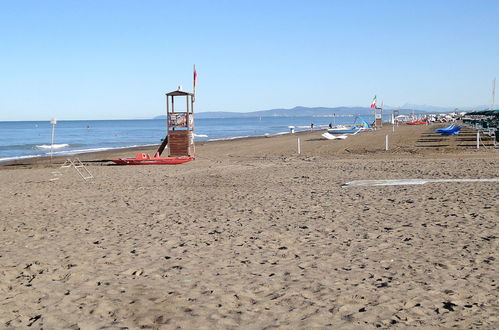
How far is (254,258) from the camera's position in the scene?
21.0ft

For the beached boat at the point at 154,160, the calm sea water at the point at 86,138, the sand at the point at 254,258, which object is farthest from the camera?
the calm sea water at the point at 86,138

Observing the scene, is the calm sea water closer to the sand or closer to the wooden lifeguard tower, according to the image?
the wooden lifeguard tower

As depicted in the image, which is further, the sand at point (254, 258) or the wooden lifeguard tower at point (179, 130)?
the wooden lifeguard tower at point (179, 130)

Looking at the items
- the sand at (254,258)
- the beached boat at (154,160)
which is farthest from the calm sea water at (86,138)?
the sand at (254,258)

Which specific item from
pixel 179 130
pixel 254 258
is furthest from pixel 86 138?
pixel 254 258

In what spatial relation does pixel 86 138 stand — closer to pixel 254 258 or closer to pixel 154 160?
pixel 154 160

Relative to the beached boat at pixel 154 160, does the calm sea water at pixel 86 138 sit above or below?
below

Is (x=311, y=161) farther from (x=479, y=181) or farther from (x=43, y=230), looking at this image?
(x=43, y=230)

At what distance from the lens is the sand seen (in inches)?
182

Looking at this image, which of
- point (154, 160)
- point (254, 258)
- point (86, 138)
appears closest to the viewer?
point (254, 258)

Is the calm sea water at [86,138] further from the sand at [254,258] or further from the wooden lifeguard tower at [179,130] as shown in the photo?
the sand at [254,258]

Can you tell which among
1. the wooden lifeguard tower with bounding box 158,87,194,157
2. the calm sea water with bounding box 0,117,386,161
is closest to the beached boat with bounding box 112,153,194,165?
the wooden lifeguard tower with bounding box 158,87,194,157

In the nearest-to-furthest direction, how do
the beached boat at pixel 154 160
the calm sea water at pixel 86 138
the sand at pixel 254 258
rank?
the sand at pixel 254 258 → the beached boat at pixel 154 160 → the calm sea water at pixel 86 138

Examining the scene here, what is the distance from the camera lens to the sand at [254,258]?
A: 4.62 m
